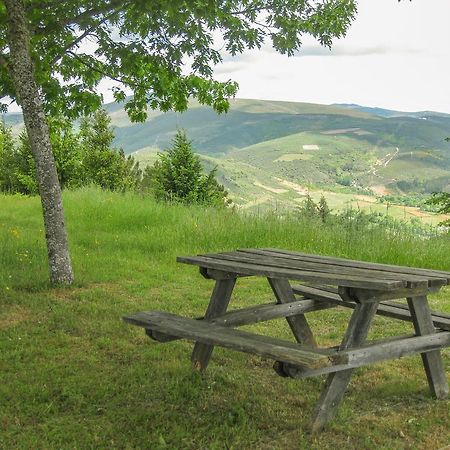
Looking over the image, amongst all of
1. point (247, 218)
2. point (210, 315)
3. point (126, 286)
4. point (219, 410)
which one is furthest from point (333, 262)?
point (247, 218)

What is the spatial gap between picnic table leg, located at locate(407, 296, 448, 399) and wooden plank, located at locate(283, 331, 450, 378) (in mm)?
83

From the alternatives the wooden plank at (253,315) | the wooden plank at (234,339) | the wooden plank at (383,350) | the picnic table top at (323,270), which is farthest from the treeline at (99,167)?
the wooden plank at (383,350)

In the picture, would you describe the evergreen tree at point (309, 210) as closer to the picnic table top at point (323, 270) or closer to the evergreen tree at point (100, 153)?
the picnic table top at point (323, 270)

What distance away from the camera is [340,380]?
12.3 feet

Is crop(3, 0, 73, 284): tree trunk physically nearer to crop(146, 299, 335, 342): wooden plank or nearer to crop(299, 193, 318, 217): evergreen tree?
crop(146, 299, 335, 342): wooden plank

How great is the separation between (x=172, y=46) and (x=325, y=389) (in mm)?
6593

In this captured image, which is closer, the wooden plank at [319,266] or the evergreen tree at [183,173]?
the wooden plank at [319,266]

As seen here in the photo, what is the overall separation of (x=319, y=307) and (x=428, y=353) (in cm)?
101

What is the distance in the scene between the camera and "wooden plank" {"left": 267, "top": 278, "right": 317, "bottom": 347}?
15.5ft

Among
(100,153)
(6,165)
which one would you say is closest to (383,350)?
(100,153)

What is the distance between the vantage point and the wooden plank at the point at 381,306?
14.6ft

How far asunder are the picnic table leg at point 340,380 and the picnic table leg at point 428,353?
55 centimetres

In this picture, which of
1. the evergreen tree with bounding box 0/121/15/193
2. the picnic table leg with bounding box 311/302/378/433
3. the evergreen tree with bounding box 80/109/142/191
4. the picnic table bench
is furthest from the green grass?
the evergreen tree with bounding box 80/109/142/191

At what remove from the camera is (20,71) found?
7.28 metres
